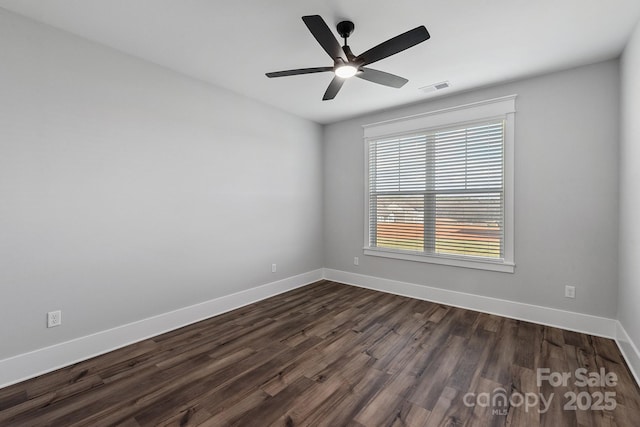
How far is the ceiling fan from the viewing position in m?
1.78

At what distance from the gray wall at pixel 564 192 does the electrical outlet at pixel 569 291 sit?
0.03m

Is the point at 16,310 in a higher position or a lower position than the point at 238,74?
lower

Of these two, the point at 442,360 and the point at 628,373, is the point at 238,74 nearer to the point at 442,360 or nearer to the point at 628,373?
the point at 442,360

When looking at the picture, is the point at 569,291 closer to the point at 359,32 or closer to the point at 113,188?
the point at 359,32

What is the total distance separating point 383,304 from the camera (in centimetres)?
371

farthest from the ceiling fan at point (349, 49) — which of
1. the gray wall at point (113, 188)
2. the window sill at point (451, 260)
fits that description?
the window sill at point (451, 260)

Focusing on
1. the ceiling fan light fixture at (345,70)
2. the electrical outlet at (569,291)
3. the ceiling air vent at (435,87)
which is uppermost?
the ceiling air vent at (435,87)

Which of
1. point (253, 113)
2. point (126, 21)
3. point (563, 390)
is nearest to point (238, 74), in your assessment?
point (253, 113)

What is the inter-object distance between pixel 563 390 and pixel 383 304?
1929 mm

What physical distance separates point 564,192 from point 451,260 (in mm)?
1379

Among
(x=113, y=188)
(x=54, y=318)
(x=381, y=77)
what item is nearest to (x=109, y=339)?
(x=54, y=318)

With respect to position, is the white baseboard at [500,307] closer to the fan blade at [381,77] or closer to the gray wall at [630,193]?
the gray wall at [630,193]

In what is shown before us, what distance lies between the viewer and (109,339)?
2.55m

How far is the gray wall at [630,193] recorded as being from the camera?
7.07 feet
